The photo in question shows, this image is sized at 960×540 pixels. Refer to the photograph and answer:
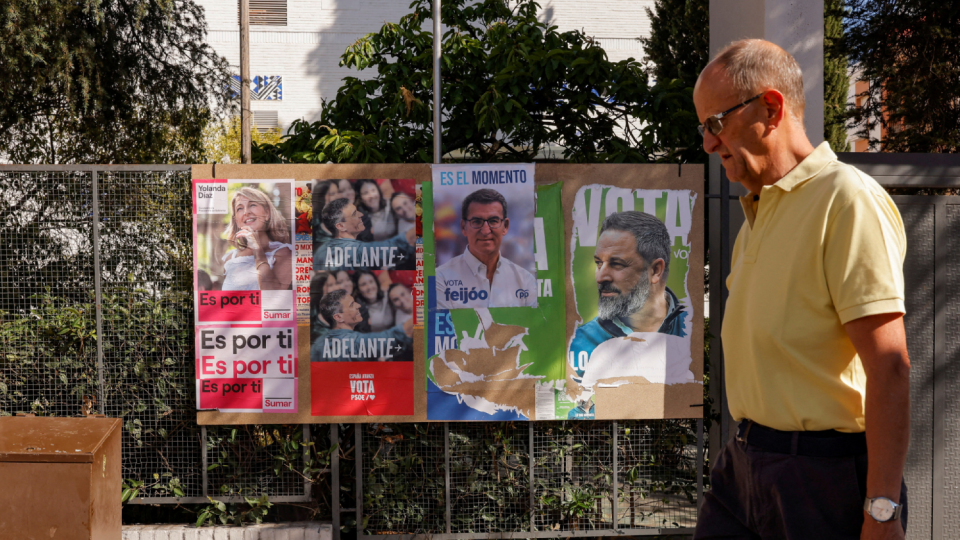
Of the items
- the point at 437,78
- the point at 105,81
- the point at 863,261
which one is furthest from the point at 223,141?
the point at 863,261

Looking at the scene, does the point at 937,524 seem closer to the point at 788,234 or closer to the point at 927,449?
the point at 927,449

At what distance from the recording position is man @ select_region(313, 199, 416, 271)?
4.39 metres

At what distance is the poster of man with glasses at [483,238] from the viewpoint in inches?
173

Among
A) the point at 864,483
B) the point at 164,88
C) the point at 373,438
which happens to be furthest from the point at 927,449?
the point at 164,88

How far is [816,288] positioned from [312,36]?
21560 millimetres

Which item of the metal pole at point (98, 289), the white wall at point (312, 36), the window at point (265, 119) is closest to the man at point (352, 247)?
the metal pole at point (98, 289)

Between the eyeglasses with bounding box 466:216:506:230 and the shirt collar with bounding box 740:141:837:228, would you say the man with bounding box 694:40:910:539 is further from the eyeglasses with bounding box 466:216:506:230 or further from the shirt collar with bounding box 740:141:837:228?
the eyeglasses with bounding box 466:216:506:230

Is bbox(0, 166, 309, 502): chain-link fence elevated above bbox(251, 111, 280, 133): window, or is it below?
below

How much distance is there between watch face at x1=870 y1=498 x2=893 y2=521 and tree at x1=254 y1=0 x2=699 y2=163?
359 centimetres

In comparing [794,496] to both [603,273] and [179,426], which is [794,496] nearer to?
[603,273]

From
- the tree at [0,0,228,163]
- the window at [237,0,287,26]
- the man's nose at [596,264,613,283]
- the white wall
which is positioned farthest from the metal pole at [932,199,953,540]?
the window at [237,0,287,26]

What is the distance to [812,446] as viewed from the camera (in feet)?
5.81

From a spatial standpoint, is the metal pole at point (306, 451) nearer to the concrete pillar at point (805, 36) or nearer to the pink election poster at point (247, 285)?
the pink election poster at point (247, 285)

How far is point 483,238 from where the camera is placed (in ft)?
14.4
